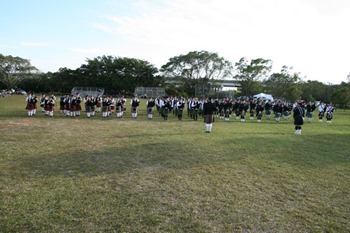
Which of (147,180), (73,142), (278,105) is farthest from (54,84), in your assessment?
(147,180)

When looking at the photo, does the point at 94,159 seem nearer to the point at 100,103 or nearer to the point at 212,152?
the point at 212,152

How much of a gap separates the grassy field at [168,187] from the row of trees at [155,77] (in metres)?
47.5

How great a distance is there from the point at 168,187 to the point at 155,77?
197 ft

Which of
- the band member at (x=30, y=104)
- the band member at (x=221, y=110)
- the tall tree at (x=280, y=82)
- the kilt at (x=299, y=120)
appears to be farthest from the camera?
the tall tree at (x=280, y=82)

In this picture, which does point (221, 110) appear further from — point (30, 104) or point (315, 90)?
point (315, 90)

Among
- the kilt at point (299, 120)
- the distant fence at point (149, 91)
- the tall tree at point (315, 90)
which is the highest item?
the tall tree at point (315, 90)

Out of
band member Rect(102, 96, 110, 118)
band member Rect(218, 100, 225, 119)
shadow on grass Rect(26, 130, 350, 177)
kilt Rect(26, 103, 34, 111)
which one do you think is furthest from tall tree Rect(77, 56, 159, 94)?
shadow on grass Rect(26, 130, 350, 177)

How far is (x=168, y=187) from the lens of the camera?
6.12 m

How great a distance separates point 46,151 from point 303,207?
23.1 feet

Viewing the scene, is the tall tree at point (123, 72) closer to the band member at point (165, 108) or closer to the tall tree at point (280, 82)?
the tall tree at point (280, 82)

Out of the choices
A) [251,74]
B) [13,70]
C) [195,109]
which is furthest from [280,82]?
[13,70]

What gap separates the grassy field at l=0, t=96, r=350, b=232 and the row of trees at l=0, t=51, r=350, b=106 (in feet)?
156

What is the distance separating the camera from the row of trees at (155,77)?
2233 inches

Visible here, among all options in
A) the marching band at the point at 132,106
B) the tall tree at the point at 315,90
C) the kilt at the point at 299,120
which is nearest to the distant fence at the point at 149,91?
the tall tree at the point at 315,90
